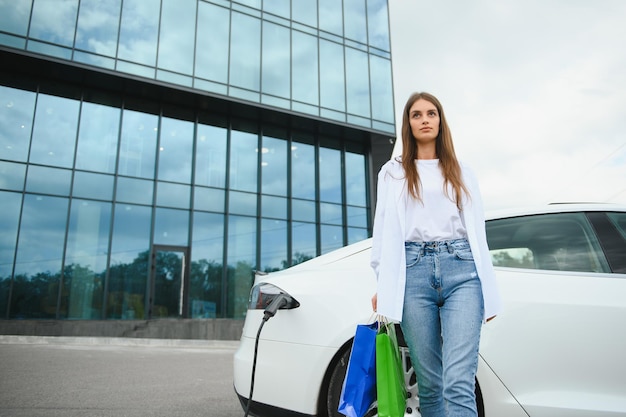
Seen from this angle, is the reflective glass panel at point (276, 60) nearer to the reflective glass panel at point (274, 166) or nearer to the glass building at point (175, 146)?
the glass building at point (175, 146)

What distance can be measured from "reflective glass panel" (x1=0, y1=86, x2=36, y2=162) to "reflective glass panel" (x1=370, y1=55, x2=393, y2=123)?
12606 mm

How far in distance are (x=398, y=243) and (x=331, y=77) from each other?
665 inches

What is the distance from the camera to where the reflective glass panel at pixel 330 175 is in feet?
61.3

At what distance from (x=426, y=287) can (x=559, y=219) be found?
1391mm

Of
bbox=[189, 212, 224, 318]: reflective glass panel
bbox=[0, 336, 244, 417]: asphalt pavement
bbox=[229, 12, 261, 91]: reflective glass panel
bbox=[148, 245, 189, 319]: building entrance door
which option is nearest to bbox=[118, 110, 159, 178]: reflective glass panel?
bbox=[189, 212, 224, 318]: reflective glass panel

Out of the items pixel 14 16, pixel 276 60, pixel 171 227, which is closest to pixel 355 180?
pixel 276 60

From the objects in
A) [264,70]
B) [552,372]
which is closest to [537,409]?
[552,372]

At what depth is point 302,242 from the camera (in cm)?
1767

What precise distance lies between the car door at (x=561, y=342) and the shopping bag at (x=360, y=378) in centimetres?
74

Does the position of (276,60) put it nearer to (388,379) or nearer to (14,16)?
(14,16)

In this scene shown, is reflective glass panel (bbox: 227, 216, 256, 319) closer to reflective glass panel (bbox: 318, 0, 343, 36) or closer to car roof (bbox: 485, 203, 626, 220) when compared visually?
reflective glass panel (bbox: 318, 0, 343, 36)

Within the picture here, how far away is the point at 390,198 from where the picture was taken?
6.81ft

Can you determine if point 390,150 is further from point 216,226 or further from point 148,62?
point 148,62

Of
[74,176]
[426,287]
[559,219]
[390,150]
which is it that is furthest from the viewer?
[390,150]
